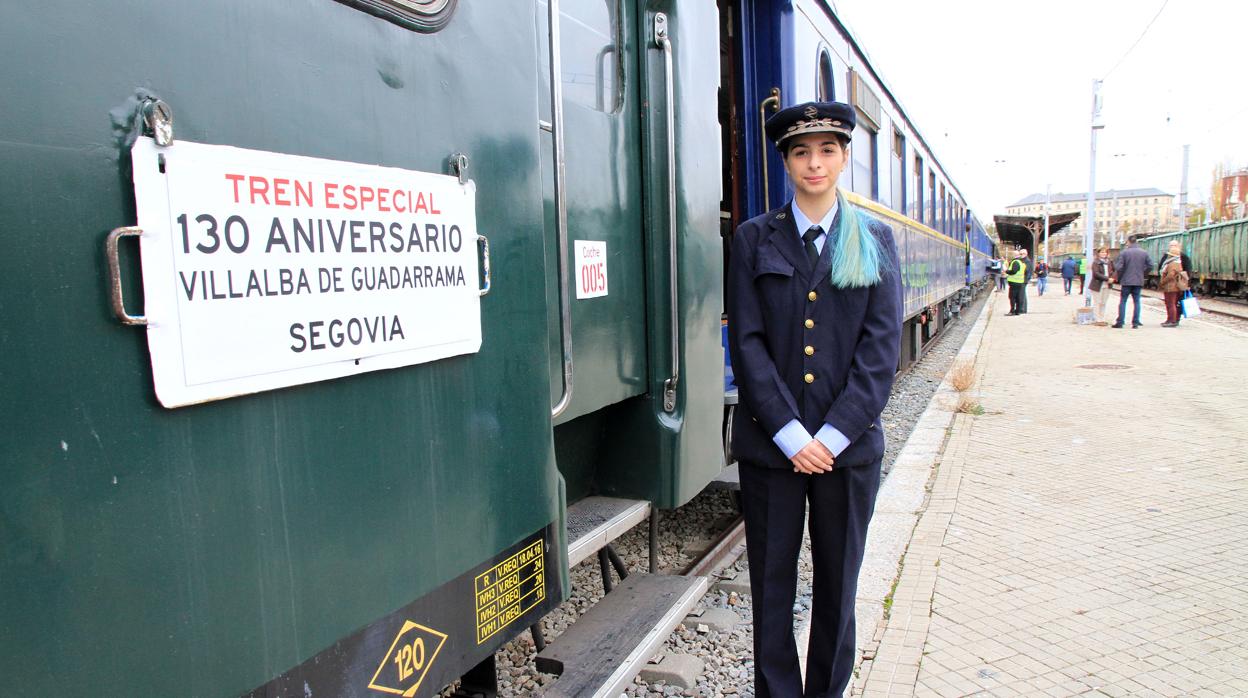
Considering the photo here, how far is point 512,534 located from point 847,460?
97cm

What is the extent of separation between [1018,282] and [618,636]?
2050 centimetres

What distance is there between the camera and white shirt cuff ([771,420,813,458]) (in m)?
2.28

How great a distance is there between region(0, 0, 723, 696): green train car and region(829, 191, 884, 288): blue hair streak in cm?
77

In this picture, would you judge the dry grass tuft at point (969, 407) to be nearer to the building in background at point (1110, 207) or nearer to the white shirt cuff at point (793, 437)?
the white shirt cuff at point (793, 437)

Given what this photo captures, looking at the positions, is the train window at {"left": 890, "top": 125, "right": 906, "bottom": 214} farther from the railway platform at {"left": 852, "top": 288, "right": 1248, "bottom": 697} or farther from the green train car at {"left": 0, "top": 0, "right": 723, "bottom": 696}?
the green train car at {"left": 0, "top": 0, "right": 723, "bottom": 696}

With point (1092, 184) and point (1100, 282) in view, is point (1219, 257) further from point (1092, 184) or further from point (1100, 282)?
point (1100, 282)

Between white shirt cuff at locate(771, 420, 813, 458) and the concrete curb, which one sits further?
the concrete curb

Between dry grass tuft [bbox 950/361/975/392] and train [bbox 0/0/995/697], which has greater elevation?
train [bbox 0/0/995/697]

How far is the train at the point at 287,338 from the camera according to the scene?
3.53ft

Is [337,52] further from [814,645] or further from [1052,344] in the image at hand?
[1052,344]

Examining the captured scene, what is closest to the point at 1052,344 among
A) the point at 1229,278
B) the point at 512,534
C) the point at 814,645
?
the point at 814,645

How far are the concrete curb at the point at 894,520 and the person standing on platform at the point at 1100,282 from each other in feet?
32.1

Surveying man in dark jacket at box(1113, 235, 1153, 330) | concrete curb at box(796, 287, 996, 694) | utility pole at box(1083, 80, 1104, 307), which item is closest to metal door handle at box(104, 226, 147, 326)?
concrete curb at box(796, 287, 996, 694)

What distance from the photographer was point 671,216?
2.93 metres
